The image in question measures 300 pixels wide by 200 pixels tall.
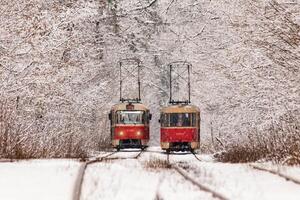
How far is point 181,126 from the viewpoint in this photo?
37.0m

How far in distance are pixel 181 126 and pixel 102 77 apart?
35.4 ft

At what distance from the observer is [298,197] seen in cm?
991

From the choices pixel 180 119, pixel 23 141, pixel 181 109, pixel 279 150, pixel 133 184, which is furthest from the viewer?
pixel 180 119

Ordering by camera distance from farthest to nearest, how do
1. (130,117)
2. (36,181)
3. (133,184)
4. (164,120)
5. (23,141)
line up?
(130,117) < (164,120) < (23,141) < (36,181) < (133,184)

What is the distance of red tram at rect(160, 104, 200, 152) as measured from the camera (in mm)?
36844

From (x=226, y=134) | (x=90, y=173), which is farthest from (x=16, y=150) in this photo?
(x=226, y=134)

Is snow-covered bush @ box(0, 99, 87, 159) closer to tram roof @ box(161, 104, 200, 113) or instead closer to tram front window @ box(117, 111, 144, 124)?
tram roof @ box(161, 104, 200, 113)

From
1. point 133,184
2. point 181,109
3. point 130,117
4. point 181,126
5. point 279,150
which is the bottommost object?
point 133,184

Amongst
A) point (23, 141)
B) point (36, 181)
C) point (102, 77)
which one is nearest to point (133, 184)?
point (36, 181)

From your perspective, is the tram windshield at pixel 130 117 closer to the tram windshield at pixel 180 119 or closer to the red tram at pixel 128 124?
the red tram at pixel 128 124

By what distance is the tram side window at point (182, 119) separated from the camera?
36.9 meters

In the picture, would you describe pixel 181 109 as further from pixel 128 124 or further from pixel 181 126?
pixel 128 124

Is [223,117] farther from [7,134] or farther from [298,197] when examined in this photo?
[298,197]

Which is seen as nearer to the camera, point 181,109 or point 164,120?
point 181,109
